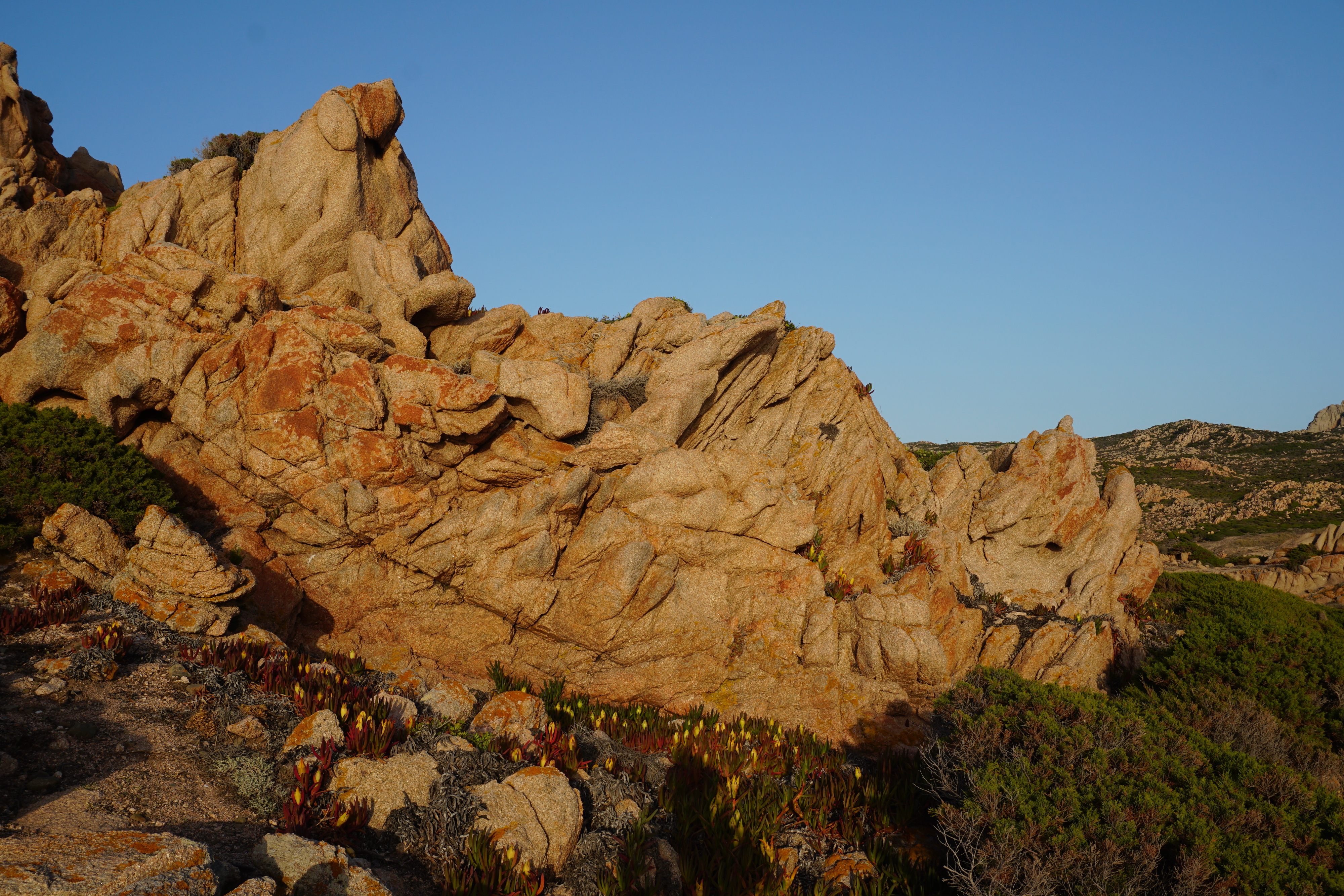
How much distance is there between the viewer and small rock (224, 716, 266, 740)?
33.0 feet

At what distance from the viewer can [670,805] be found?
1130cm

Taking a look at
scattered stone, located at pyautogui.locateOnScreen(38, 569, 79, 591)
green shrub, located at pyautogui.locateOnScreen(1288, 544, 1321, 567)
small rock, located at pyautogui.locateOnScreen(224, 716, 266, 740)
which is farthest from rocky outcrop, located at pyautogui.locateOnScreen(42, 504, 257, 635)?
green shrub, located at pyautogui.locateOnScreen(1288, 544, 1321, 567)

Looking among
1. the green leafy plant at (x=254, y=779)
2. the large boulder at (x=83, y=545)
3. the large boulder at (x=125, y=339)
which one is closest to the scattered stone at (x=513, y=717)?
the green leafy plant at (x=254, y=779)

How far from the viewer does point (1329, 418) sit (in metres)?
124

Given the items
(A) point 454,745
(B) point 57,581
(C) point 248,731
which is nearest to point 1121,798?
(A) point 454,745

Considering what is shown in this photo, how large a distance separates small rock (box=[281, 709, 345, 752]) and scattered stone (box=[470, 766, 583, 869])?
6.94 feet

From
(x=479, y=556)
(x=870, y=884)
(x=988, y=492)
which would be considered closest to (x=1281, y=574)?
(x=988, y=492)

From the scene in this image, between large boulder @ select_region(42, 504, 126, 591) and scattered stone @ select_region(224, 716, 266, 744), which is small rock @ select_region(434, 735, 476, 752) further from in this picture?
large boulder @ select_region(42, 504, 126, 591)

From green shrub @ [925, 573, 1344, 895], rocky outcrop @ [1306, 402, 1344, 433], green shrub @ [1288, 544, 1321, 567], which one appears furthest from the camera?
rocky outcrop @ [1306, 402, 1344, 433]

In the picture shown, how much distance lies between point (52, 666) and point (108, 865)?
21.1 feet

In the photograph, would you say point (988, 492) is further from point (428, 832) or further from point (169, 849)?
point (169, 849)

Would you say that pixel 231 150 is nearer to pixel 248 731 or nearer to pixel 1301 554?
pixel 248 731

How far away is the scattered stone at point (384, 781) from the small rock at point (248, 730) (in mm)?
1563

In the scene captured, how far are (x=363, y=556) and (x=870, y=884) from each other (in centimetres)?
1209
